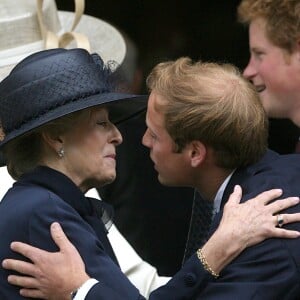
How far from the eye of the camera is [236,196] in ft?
7.72

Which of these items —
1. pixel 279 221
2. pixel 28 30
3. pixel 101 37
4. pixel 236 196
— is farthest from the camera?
pixel 101 37

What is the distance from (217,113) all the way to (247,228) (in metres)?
0.31

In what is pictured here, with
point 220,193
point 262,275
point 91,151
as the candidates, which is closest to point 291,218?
point 262,275

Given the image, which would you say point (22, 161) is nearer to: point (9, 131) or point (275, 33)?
point (9, 131)

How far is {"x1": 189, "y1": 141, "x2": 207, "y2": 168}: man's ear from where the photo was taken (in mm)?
2467

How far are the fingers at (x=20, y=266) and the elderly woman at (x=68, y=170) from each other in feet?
0.07

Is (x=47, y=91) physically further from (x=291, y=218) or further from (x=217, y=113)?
(x=291, y=218)

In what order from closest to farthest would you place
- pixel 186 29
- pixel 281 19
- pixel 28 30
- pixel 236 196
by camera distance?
1. pixel 236 196
2. pixel 281 19
3. pixel 28 30
4. pixel 186 29

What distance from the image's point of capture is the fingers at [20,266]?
7.10 feet

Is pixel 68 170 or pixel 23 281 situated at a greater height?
pixel 68 170

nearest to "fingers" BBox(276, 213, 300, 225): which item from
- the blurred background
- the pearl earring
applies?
the pearl earring

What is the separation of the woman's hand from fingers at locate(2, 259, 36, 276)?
41 centimetres

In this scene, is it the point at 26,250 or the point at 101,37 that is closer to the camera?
the point at 26,250

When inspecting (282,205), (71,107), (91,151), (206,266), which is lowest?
(206,266)
